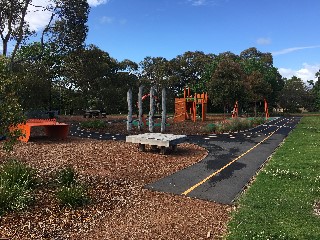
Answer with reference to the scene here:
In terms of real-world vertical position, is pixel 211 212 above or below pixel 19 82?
below

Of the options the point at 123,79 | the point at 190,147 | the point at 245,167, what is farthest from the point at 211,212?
the point at 123,79

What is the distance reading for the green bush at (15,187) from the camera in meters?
5.20

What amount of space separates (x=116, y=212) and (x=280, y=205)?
125 inches

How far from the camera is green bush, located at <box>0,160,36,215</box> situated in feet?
17.1

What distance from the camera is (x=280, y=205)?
18.4 feet

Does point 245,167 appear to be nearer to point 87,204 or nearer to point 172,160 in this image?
point 172,160

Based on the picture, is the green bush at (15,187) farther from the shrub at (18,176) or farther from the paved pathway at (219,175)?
the paved pathway at (219,175)

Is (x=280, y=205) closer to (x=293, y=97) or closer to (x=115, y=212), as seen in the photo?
(x=115, y=212)

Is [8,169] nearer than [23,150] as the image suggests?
Yes

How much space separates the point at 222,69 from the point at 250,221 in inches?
1145

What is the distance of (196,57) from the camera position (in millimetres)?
57469

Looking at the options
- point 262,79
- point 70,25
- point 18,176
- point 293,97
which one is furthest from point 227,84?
point 293,97

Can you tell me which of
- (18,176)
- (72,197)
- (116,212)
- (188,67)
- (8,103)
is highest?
(188,67)

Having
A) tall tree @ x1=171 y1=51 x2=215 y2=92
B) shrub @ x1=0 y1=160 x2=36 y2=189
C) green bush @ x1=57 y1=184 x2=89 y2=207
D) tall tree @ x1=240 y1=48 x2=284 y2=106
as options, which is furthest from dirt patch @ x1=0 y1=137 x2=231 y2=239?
tall tree @ x1=171 y1=51 x2=215 y2=92
